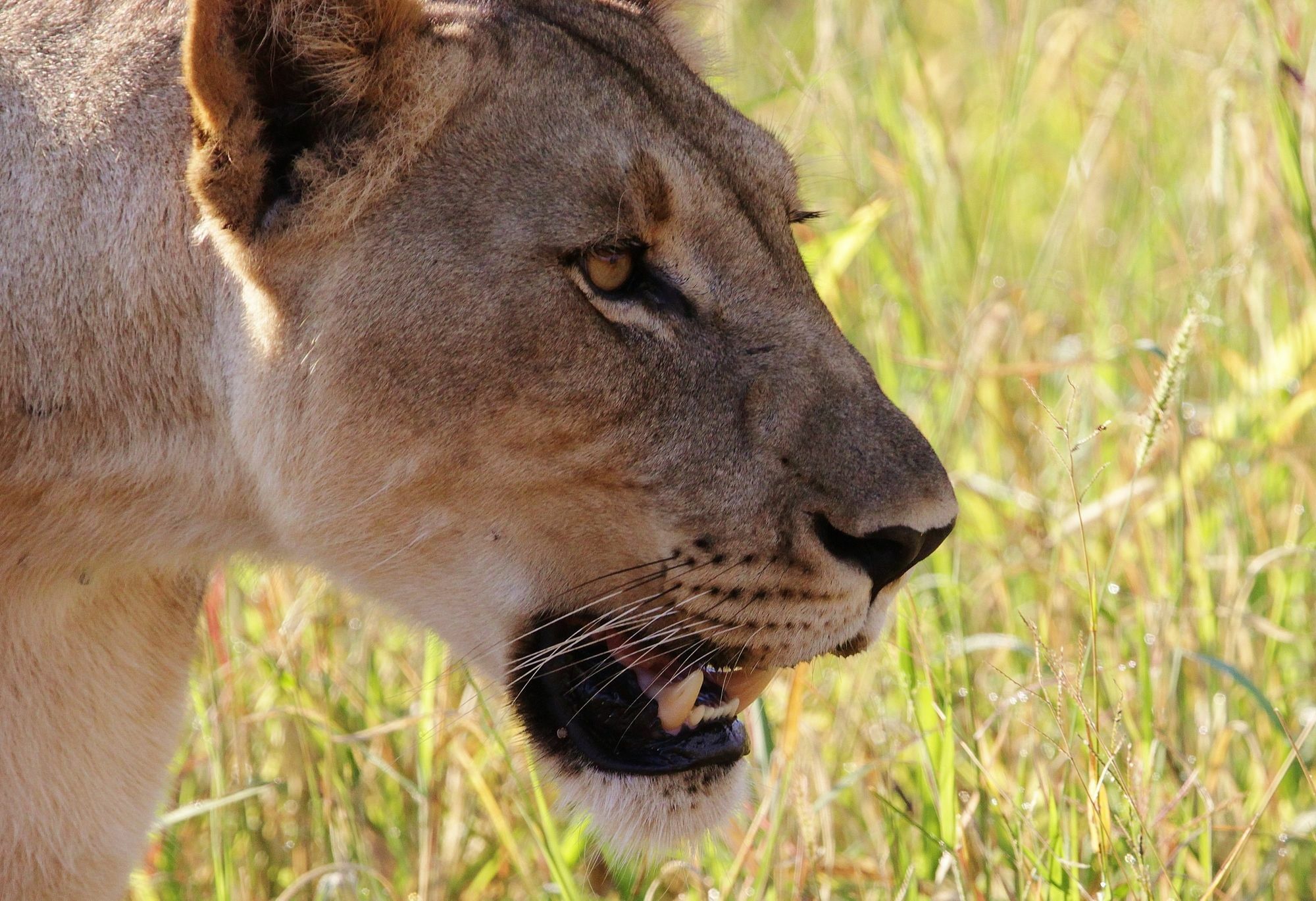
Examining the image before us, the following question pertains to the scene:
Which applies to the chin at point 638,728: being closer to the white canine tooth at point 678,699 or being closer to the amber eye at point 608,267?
the white canine tooth at point 678,699

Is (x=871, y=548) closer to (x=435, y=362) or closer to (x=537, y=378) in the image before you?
(x=537, y=378)

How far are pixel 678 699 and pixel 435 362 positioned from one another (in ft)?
1.72

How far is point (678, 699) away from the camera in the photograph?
1.93 m

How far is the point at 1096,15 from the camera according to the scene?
13.7 feet

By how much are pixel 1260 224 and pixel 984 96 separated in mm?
1754

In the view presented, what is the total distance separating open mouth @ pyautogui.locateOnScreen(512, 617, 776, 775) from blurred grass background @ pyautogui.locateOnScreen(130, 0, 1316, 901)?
113 mm

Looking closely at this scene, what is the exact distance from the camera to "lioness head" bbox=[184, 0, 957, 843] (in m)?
1.77

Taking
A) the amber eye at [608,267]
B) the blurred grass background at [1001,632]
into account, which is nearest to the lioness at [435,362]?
the amber eye at [608,267]

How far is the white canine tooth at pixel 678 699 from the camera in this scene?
1921 millimetres

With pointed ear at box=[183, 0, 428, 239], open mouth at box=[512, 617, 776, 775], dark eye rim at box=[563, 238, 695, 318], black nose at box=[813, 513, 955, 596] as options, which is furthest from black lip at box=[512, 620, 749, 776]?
pointed ear at box=[183, 0, 428, 239]

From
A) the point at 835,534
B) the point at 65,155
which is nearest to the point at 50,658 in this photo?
the point at 65,155

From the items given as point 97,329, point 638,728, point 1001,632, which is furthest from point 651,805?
point 1001,632

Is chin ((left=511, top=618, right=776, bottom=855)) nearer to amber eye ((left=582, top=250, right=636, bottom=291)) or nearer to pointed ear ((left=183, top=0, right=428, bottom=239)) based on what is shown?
amber eye ((left=582, top=250, right=636, bottom=291))

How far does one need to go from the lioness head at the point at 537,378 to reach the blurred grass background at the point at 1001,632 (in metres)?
0.25
